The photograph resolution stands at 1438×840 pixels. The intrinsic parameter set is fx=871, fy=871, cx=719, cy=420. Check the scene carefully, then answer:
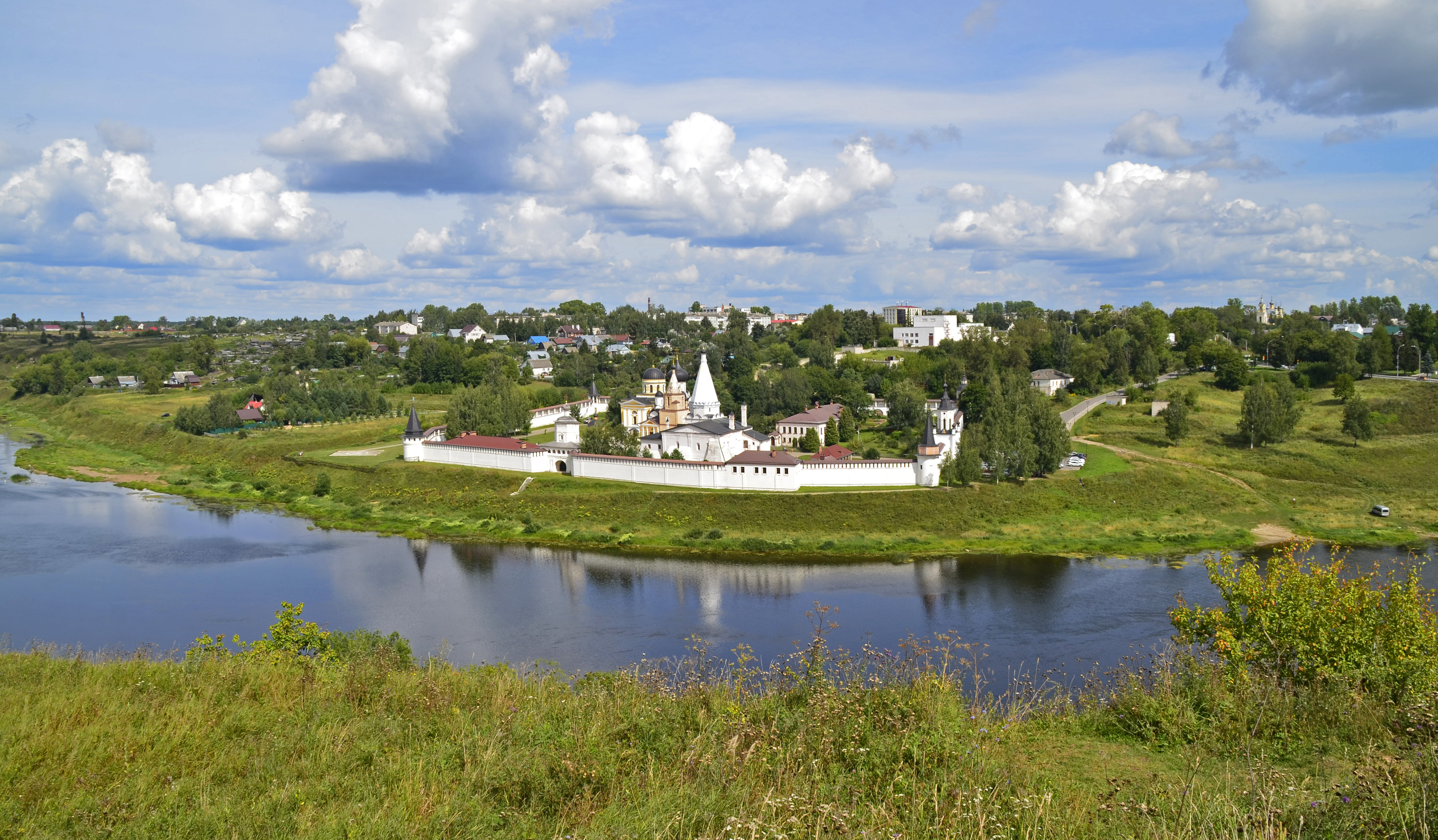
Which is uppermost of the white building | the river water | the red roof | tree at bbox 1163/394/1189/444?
the white building

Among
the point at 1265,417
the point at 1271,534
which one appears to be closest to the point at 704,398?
the point at 1271,534

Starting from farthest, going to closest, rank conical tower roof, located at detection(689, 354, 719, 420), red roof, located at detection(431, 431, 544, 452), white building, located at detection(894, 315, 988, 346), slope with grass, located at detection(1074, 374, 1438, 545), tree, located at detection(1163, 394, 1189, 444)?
1. white building, located at detection(894, 315, 988, 346)
2. conical tower roof, located at detection(689, 354, 719, 420)
3. tree, located at detection(1163, 394, 1189, 444)
4. red roof, located at detection(431, 431, 544, 452)
5. slope with grass, located at detection(1074, 374, 1438, 545)

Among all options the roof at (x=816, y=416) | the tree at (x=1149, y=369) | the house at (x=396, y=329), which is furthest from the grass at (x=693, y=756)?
the house at (x=396, y=329)

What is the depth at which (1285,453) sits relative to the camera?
3406cm

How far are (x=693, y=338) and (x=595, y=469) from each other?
51.7 meters

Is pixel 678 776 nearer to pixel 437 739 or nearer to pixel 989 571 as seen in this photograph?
pixel 437 739

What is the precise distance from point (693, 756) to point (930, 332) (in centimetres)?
6995

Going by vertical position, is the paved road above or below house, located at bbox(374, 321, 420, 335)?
below

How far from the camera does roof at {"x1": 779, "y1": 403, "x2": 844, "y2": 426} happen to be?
3978 cm

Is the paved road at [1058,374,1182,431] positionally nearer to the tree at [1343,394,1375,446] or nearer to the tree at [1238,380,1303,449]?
the tree at [1238,380,1303,449]

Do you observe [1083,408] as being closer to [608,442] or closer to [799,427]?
[799,427]

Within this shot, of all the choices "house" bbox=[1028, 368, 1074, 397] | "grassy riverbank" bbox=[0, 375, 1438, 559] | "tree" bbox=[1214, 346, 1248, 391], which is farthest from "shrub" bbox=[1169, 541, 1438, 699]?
"tree" bbox=[1214, 346, 1248, 391]

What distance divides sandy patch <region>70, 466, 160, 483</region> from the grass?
112 feet

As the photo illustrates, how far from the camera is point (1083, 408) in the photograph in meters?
45.0
